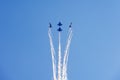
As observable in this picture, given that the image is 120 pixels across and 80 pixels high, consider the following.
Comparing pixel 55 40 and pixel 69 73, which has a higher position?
pixel 55 40

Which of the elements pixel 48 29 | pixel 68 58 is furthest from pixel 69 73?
pixel 48 29

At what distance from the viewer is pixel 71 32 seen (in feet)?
33.8

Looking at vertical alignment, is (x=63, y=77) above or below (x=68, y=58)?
→ below

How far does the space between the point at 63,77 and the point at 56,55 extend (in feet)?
3.69

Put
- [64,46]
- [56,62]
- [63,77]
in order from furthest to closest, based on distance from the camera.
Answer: [64,46] < [56,62] < [63,77]

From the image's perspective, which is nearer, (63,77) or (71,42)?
(63,77)

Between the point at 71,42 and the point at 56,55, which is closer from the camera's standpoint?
the point at 56,55

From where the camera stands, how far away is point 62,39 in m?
10.1

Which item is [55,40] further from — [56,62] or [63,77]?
[63,77]

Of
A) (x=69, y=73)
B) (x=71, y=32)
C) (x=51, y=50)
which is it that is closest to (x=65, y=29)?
(x=71, y=32)

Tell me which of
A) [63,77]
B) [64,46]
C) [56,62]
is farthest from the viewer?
[64,46]

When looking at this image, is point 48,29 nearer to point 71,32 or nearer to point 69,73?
point 71,32

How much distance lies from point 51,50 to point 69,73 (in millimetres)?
1167

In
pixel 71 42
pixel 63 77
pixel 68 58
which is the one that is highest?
pixel 71 42
